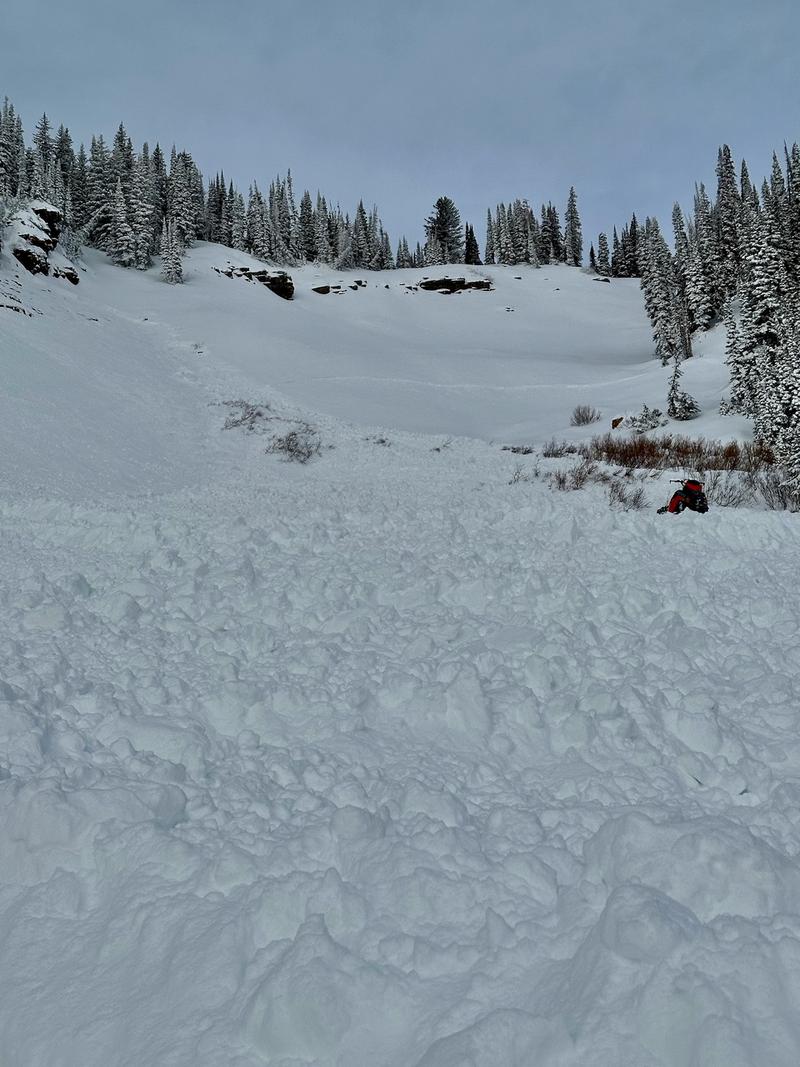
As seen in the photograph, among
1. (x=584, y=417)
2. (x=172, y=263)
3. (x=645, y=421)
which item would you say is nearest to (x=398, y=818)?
(x=645, y=421)

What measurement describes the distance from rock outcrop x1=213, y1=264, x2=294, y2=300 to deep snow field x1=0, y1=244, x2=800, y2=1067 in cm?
5074

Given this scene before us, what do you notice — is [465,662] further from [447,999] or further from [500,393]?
[500,393]

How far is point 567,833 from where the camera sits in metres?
2.82

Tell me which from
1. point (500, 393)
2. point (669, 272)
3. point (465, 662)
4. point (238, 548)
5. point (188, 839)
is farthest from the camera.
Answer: point (669, 272)

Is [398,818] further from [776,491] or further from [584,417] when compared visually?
[584,417]

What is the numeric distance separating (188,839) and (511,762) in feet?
6.38

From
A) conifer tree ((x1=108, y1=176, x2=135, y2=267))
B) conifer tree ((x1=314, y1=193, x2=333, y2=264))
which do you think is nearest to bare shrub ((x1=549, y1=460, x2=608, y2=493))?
conifer tree ((x1=108, y1=176, x2=135, y2=267))

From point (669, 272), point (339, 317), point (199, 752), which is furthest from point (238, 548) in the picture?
point (669, 272)

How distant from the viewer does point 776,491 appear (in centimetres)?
1337

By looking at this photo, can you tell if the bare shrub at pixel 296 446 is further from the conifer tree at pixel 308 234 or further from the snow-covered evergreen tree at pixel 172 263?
the conifer tree at pixel 308 234

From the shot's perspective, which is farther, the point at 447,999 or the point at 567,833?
the point at 567,833

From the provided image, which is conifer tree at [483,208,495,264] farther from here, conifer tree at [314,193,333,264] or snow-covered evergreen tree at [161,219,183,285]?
snow-covered evergreen tree at [161,219,183,285]

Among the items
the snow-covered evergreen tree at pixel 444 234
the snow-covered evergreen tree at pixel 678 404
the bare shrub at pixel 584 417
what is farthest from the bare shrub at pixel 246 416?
the snow-covered evergreen tree at pixel 444 234

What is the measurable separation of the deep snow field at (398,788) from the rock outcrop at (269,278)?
1998 inches
